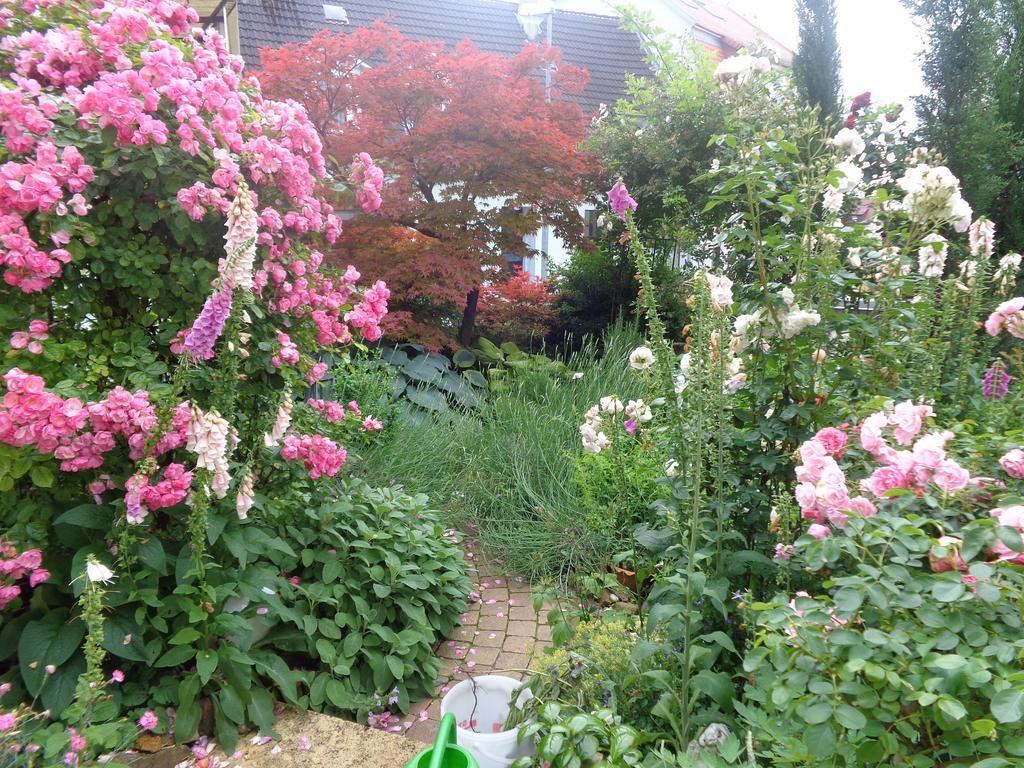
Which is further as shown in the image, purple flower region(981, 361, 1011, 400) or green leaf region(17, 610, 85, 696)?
purple flower region(981, 361, 1011, 400)

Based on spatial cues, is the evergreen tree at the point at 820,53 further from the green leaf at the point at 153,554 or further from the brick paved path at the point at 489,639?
the green leaf at the point at 153,554

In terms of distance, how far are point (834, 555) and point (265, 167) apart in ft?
6.31

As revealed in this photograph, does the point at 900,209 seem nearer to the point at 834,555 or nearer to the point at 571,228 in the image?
the point at 834,555

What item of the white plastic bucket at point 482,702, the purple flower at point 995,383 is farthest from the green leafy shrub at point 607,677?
the purple flower at point 995,383

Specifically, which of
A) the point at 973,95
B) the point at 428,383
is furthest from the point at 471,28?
the point at 428,383

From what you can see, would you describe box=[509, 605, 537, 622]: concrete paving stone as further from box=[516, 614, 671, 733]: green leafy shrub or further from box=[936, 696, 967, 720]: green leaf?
box=[936, 696, 967, 720]: green leaf

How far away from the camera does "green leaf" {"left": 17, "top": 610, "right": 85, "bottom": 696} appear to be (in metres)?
1.79

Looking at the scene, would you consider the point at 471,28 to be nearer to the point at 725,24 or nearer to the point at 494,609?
the point at 725,24

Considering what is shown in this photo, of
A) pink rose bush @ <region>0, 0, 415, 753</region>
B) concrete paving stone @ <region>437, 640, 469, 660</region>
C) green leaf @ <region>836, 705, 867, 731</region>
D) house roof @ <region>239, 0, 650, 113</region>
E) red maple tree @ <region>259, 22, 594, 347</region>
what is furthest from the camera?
house roof @ <region>239, 0, 650, 113</region>

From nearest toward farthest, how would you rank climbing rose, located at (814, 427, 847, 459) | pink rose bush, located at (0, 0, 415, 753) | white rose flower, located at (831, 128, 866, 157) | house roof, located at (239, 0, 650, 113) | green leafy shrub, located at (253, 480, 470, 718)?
climbing rose, located at (814, 427, 847, 459) → pink rose bush, located at (0, 0, 415, 753) → white rose flower, located at (831, 128, 866, 157) → green leafy shrub, located at (253, 480, 470, 718) → house roof, located at (239, 0, 650, 113)

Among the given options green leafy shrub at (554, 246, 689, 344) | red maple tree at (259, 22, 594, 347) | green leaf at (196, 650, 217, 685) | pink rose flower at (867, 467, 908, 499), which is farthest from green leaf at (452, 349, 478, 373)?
pink rose flower at (867, 467, 908, 499)

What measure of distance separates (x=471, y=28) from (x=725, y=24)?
8821 mm

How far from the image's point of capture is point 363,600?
243cm

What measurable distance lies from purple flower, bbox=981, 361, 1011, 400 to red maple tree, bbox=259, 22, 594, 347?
142 inches
